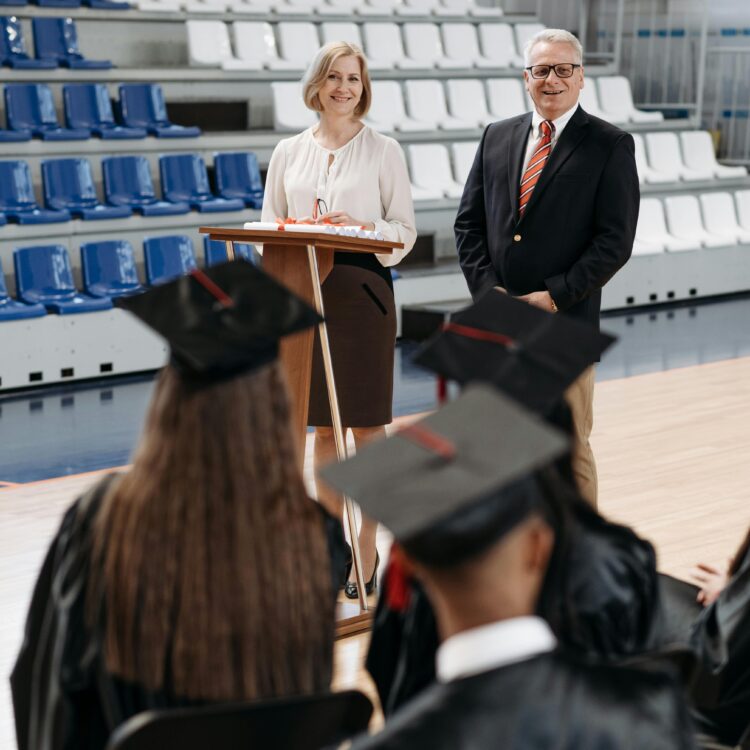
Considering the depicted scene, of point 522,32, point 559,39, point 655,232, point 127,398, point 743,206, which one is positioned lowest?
point 127,398

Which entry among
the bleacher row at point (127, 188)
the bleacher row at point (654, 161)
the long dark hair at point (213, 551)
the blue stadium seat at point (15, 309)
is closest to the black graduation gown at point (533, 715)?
the long dark hair at point (213, 551)

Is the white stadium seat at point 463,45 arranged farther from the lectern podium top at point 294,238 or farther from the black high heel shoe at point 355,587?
the lectern podium top at point 294,238

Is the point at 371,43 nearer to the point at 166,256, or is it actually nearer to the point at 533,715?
the point at 166,256

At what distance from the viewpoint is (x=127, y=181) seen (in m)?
7.71

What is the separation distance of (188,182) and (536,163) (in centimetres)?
476

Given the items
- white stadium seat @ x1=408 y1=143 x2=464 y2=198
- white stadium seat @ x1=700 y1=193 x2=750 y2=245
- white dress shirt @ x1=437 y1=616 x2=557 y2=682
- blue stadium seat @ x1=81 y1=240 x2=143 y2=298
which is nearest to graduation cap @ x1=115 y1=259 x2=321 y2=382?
white dress shirt @ x1=437 y1=616 x2=557 y2=682

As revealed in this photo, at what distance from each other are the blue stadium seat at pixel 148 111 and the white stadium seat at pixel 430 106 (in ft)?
6.50

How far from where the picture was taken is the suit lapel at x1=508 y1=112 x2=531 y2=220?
3.55 metres

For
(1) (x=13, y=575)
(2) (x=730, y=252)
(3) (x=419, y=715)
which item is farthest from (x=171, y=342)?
(2) (x=730, y=252)

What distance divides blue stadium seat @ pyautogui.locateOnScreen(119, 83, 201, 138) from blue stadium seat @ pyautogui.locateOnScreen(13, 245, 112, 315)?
58.4 inches

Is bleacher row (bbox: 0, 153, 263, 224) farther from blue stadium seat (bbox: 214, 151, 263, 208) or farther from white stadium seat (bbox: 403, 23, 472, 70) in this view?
white stadium seat (bbox: 403, 23, 472, 70)

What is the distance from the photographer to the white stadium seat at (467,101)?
969 centimetres

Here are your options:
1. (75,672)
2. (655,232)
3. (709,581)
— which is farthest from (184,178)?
(75,672)

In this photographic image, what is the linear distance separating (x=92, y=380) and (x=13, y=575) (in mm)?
3085
